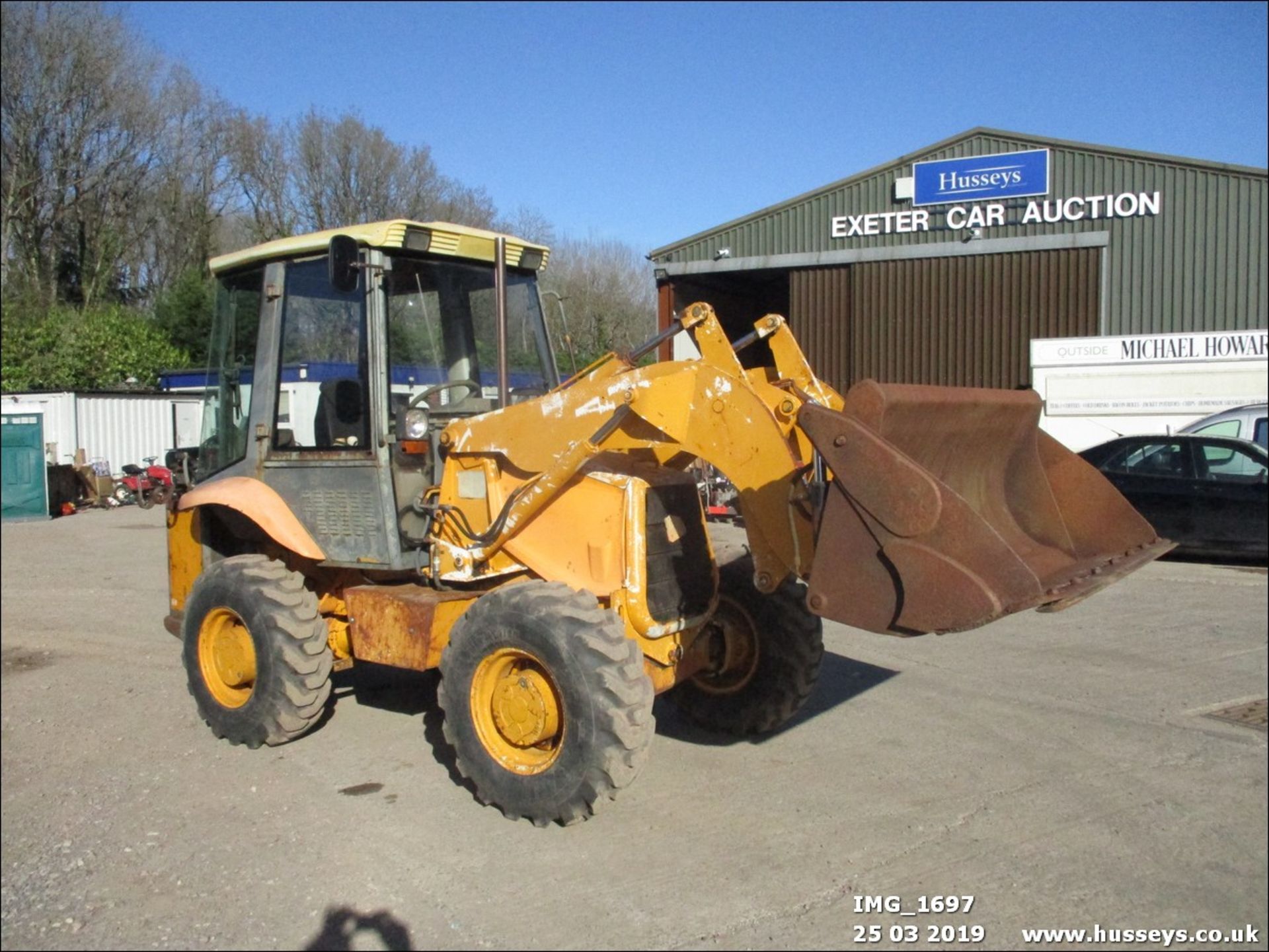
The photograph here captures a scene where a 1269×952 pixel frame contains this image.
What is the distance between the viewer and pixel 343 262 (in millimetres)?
5520

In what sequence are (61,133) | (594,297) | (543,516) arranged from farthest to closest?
(594,297)
(543,516)
(61,133)

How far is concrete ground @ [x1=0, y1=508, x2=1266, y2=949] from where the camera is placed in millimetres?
4012

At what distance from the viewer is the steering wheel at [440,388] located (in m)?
5.96

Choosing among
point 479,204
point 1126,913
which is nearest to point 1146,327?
point 479,204

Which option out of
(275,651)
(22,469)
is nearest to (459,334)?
(275,651)

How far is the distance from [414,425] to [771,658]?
217 cm

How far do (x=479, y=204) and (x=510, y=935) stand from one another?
1890cm

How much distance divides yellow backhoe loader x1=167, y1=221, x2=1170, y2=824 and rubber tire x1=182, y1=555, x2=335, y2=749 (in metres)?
0.02

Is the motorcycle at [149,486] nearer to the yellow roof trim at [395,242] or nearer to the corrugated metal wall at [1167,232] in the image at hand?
the corrugated metal wall at [1167,232]

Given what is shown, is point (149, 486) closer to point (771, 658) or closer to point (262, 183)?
point (262, 183)

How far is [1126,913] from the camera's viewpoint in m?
4.12

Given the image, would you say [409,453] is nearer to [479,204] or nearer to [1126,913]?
[1126,913]

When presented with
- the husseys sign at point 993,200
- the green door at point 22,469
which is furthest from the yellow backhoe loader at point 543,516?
the husseys sign at point 993,200

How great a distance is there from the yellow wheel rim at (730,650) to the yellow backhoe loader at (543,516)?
0.01 meters
